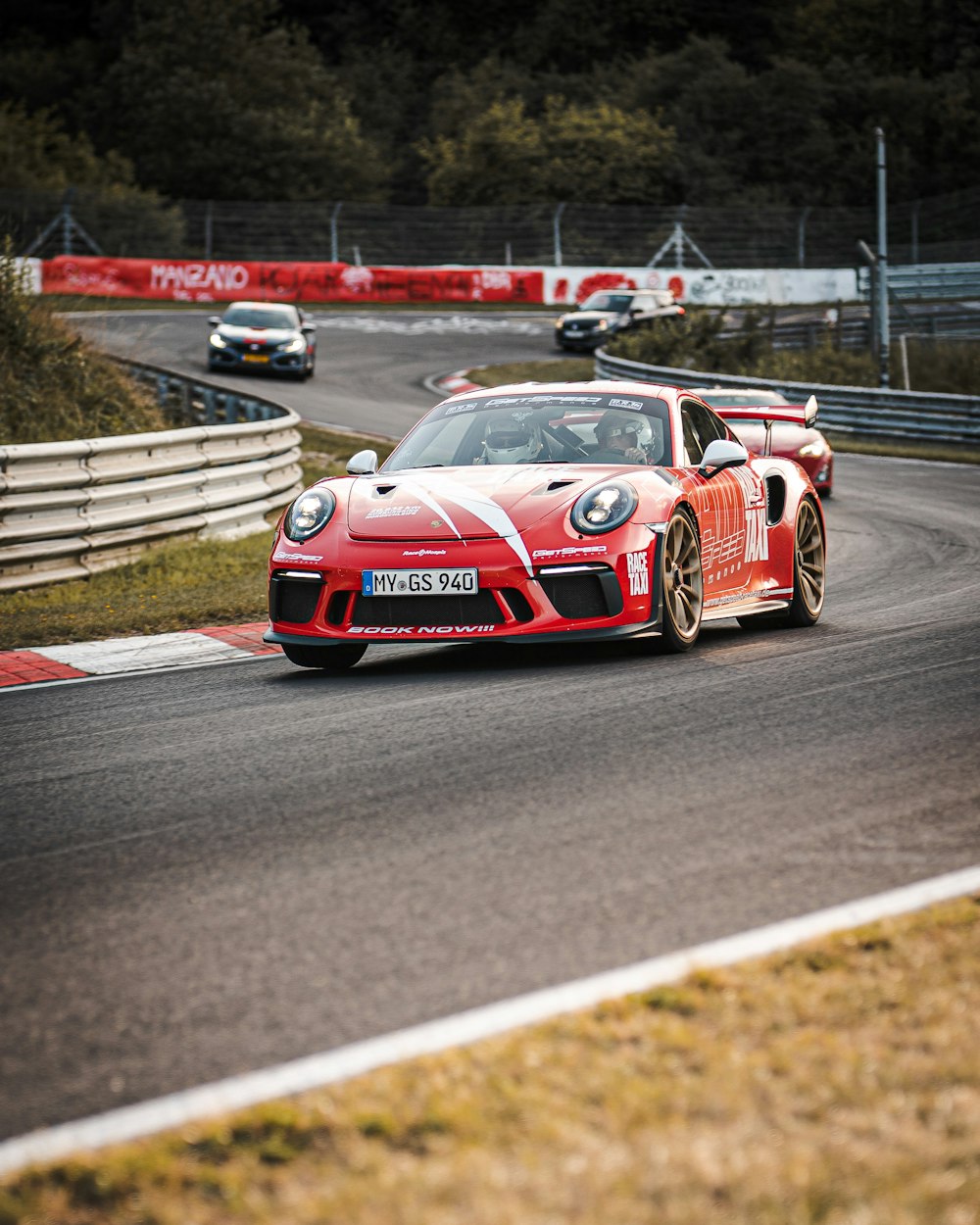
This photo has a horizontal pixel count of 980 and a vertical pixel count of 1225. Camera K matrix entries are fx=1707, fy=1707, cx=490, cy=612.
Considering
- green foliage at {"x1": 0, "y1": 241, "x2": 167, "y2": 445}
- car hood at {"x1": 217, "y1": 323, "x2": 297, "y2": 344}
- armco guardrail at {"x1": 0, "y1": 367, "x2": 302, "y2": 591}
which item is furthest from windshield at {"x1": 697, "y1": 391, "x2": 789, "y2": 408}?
car hood at {"x1": 217, "y1": 323, "x2": 297, "y2": 344}

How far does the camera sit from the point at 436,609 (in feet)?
24.6

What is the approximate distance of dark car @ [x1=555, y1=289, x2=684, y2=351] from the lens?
3772cm

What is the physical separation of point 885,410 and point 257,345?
11.7 meters

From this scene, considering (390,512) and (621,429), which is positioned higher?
(621,429)

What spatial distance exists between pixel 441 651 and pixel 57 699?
2141 millimetres

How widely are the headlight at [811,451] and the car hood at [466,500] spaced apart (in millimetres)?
9906

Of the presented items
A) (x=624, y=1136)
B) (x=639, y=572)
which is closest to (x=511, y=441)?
(x=639, y=572)

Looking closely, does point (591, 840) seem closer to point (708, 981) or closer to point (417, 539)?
point (708, 981)

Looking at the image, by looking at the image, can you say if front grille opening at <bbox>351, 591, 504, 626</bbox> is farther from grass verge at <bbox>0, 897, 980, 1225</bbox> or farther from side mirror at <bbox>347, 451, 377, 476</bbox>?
grass verge at <bbox>0, 897, 980, 1225</bbox>

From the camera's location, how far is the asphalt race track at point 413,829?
347 cm

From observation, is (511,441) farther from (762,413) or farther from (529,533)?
(762,413)

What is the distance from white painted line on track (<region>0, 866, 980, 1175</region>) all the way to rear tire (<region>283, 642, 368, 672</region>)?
435 cm

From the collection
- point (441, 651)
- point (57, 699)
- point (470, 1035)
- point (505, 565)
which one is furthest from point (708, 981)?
point (441, 651)

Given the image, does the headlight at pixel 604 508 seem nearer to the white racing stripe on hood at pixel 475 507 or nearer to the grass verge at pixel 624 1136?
the white racing stripe on hood at pixel 475 507
